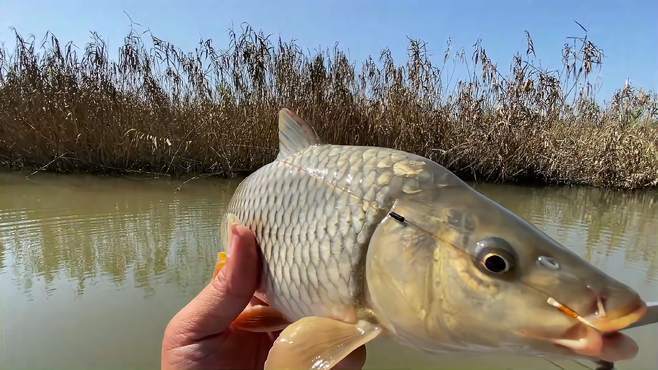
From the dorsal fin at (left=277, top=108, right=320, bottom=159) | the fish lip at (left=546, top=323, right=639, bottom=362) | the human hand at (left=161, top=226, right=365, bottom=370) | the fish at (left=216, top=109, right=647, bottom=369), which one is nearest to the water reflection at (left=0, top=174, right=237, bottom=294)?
the human hand at (left=161, top=226, right=365, bottom=370)

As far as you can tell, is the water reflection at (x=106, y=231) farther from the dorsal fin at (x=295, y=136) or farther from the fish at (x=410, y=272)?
the fish at (x=410, y=272)

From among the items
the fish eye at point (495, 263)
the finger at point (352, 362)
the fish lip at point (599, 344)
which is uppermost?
the fish eye at point (495, 263)

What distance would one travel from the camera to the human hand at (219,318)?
1.13 m

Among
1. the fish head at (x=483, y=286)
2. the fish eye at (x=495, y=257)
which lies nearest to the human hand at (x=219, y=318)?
the fish head at (x=483, y=286)

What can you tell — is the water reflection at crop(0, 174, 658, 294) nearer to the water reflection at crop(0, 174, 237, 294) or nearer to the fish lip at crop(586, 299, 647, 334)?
the water reflection at crop(0, 174, 237, 294)

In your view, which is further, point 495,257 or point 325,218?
point 325,218

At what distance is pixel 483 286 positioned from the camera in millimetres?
735

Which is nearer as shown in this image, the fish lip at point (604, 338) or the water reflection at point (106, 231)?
the fish lip at point (604, 338)

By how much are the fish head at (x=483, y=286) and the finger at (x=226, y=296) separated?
359mm

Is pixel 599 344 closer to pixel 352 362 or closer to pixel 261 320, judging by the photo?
pixel 352 362

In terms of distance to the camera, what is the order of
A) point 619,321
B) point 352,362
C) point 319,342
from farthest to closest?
point 352,362, point 319,342, point 619,321

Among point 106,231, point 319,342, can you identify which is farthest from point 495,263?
point 106,231

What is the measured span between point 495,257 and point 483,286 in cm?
5

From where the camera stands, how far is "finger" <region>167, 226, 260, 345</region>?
1.12 metres
